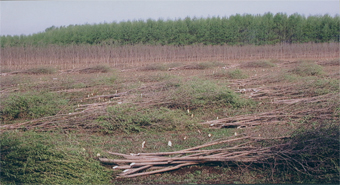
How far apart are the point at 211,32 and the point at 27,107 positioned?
903 inches

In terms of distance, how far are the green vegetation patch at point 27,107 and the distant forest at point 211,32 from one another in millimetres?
20386

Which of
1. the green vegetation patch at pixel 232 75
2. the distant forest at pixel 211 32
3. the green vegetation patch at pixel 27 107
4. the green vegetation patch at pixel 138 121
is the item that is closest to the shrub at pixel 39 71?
the green vegetation patch at pixel 27 107

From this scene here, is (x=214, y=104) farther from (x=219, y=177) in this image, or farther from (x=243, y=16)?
(x=243, y=16)

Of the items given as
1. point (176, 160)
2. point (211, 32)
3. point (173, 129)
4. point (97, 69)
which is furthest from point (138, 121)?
point (211, 32)

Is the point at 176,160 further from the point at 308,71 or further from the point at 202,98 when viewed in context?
the point at 308,71

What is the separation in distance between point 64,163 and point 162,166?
1253mm

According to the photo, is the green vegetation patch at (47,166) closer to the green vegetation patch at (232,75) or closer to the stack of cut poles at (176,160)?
the stack of cut poles at (176,160)

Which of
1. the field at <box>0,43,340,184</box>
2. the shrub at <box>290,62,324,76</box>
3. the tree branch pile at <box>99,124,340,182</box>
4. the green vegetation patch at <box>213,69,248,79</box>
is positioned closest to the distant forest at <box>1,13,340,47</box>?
the shrub at <box>290,62,324,76</box>

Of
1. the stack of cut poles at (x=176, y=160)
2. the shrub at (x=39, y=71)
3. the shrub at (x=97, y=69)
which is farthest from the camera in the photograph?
the shrub at (x=97, y=69)

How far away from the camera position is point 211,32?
2745 centimetres

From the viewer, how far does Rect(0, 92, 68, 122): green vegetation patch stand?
644 cm

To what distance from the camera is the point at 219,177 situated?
11.5ft

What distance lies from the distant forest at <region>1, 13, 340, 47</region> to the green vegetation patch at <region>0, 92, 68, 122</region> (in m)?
20.4

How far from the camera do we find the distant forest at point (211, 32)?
2677 cm
